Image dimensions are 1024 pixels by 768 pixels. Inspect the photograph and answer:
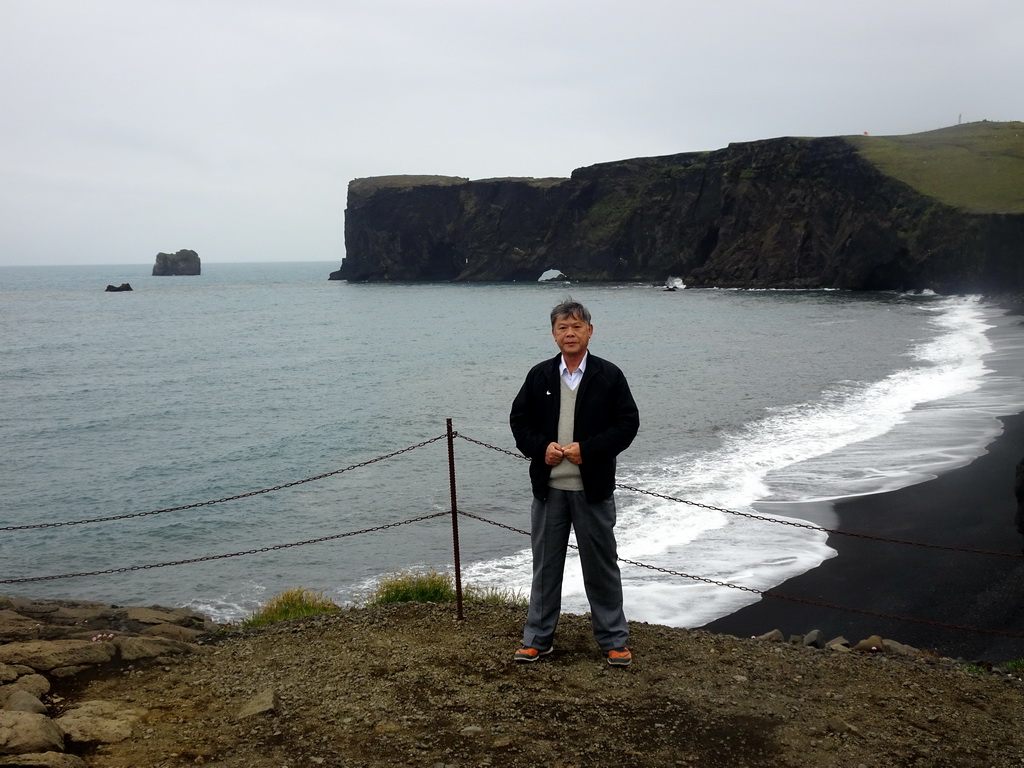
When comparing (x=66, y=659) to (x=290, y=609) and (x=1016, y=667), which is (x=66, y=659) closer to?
(x=290, y=609)

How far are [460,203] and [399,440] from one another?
104 meters

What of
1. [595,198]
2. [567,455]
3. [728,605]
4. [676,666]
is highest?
[595,198]

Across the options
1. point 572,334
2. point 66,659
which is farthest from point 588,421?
point 66,659

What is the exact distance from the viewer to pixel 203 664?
6.22 meters

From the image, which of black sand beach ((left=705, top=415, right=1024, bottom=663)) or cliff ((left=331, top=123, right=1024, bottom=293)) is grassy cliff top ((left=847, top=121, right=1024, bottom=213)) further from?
black sand beach ((left=705, top=415, right=1024, bottom=663))

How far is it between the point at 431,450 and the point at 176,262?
175 metres

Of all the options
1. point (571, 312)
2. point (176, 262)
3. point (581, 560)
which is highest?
point (176, 262)

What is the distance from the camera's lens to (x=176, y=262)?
182 meters

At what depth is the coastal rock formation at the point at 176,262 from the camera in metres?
182

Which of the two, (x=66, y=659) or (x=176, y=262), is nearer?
(x=66, y=659)

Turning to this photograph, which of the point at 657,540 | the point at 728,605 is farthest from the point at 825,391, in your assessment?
the point at 728,605

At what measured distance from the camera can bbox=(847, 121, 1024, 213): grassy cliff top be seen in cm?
6869

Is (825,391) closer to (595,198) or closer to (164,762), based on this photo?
(164,762)

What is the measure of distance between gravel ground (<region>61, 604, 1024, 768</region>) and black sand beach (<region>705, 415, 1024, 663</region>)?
7.69 feet
